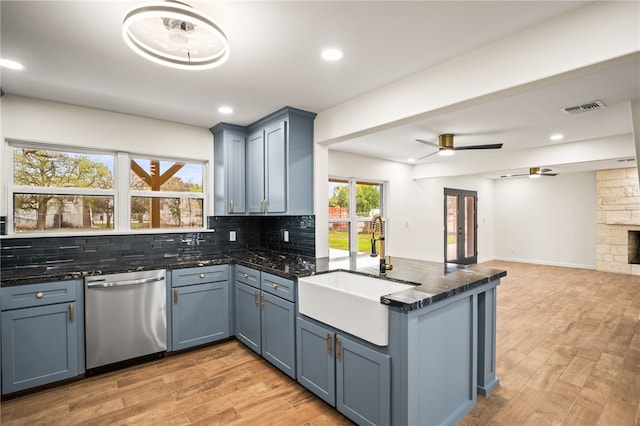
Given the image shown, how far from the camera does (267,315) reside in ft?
9.14

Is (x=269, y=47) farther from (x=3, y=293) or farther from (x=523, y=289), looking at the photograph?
(x=523, y=289)

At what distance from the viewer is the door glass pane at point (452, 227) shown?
296 inches

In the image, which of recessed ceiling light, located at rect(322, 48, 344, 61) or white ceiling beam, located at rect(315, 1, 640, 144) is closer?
white ceiling beam, located at rect(315, 1, 640, 144)

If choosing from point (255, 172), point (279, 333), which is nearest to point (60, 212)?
point (255, 172)

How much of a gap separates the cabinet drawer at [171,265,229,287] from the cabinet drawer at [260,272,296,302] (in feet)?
2.06

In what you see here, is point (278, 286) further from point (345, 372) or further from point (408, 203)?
point (408, 203)

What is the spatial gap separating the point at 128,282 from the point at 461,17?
3162 millimetres

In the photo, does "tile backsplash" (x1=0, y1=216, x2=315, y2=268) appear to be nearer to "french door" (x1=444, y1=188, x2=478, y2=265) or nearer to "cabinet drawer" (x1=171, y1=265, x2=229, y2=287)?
"cabinet drawer" (x1=171, y1=265, x2=229, y2=287)

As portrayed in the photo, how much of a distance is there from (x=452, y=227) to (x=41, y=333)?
7567 millimetres

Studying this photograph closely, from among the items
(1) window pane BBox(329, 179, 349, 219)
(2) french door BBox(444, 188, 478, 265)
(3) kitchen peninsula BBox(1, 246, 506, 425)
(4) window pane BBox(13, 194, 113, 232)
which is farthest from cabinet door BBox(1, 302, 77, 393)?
(2) french door BBox(444, 188, 478, 265)

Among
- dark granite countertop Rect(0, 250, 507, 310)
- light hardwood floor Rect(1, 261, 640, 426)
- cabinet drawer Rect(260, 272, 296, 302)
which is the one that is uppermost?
dark granite countertop Rect(0, 250, 507, 310)

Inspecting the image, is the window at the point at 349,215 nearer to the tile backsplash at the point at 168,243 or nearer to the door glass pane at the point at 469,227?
the tile backsplash at the point at 168,243

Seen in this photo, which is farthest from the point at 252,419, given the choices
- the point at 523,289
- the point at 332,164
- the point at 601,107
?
the point at 523,289

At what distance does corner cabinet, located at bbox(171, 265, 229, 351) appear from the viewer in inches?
118
